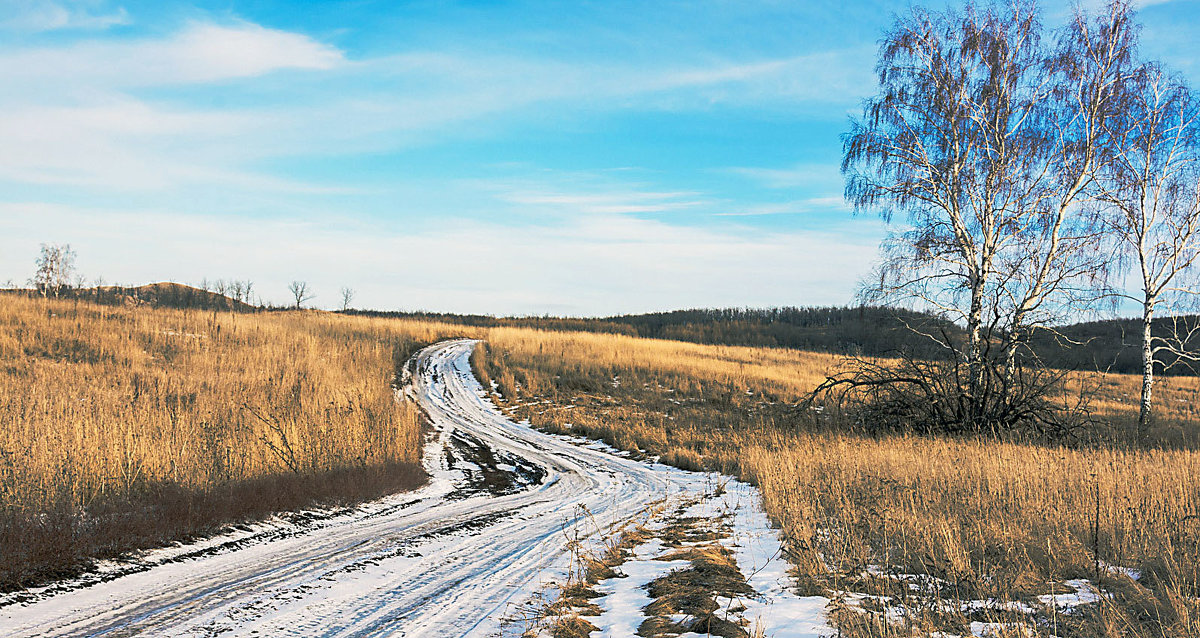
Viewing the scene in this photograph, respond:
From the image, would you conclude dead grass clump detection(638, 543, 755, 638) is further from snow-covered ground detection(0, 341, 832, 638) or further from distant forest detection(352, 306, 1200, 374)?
distant forest detection(352, 306, 1200, 374)

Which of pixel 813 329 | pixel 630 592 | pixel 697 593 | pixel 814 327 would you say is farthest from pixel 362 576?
pixel 814 327

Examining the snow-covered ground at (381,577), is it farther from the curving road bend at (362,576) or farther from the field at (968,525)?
the field at (968,525)

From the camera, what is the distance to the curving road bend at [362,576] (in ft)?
13.7

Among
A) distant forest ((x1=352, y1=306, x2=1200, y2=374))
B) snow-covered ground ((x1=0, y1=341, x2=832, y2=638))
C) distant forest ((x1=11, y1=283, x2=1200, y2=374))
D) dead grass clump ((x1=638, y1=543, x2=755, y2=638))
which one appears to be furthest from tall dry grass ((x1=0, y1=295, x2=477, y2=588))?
distant forest ((x1=352, y1=306, x2=1200, y2=374))

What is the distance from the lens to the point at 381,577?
5.24 m

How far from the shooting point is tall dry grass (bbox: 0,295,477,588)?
19.8ft

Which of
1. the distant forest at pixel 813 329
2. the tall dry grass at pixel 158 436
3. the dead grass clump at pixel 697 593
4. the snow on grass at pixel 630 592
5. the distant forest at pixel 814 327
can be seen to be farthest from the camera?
the distant forest at pixel 813 329

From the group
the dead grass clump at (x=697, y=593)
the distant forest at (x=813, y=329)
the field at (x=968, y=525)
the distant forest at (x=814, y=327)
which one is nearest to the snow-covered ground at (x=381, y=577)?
the dead grass clump at (x=697, y=593)

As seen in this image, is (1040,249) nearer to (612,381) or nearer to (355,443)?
(612,381)

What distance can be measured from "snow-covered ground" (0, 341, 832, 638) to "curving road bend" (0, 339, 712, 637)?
15 millimetres

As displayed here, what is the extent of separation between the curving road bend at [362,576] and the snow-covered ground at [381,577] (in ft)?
0.05

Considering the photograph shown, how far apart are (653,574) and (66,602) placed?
14.2 ft

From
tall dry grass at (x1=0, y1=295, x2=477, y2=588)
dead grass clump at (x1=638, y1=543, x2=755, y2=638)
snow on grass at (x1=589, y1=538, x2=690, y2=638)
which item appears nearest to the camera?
dead grass clump at (x1=638, y1=543, x2=755, y2=638)

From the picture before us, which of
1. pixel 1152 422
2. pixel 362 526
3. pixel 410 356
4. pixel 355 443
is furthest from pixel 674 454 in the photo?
pixel 410 356
